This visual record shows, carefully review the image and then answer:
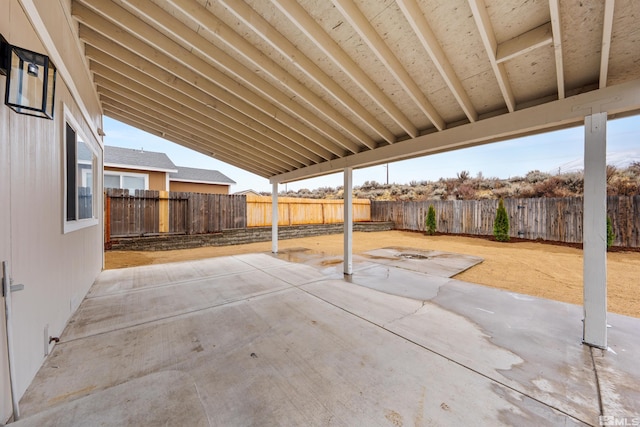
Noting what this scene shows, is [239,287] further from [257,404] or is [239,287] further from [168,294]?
[257,404]

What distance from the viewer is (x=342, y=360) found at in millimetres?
2051

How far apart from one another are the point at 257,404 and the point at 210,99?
167 inches

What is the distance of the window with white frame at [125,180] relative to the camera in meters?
10.7

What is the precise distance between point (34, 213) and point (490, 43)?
4.09m

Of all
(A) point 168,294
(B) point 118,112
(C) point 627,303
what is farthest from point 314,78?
(C) point 627,303

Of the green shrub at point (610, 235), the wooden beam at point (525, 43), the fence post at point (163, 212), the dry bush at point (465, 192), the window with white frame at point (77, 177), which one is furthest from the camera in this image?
the dry bush at point (465, 192)

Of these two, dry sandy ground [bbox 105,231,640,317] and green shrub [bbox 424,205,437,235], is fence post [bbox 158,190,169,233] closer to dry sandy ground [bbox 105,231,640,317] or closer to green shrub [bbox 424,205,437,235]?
dry sandy ground [bbox 105,231,640,317]

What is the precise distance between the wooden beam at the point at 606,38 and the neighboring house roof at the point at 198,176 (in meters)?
15.2

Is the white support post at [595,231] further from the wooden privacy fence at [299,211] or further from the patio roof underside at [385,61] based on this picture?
the wooden privacy fence at [299,211]

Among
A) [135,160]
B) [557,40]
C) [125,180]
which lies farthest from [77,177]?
[135,160]

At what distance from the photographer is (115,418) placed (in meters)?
1.45

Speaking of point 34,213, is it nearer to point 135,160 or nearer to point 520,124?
point 520,124

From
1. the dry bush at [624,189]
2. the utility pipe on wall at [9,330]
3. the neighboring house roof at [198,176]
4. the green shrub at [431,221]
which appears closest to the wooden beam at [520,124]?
the utility pipe on wall at [9,330]

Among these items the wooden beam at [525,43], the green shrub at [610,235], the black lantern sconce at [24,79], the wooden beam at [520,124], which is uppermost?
the wooden beam at [525,43]
